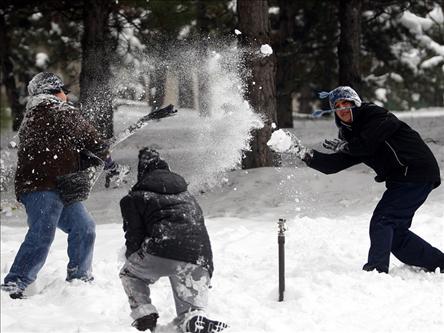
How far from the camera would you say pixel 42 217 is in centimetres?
520

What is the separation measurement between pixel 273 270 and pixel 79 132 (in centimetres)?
197

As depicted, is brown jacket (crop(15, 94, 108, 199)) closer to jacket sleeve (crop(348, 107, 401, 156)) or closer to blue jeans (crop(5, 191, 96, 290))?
blue jeans (crop(5, 191, 96, 290))

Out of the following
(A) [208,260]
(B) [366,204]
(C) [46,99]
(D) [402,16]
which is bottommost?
(B) [366,204]

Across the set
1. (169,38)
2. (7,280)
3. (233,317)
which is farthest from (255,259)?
(169,38)

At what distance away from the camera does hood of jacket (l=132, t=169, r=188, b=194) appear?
4332mm

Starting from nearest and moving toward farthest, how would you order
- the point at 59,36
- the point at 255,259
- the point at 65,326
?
1. the point at 65,326
2. the point at 255,259
3. the point at 59,36

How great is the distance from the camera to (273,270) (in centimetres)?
599

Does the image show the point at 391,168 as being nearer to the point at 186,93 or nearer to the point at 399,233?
the point at 399,233

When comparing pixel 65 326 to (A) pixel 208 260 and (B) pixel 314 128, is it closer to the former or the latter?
(A) pixel 208 260

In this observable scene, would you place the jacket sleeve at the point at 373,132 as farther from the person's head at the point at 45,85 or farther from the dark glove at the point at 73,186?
the person's head at the point at 45,85

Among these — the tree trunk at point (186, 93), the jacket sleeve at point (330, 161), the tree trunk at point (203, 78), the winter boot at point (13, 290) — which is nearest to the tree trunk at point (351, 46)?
the tree trunk at point (203, 78)

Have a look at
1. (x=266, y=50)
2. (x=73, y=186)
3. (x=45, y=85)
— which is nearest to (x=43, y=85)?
(x=45, y=85)

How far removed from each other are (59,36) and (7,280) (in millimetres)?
15508

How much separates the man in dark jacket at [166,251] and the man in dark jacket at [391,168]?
1.75m
